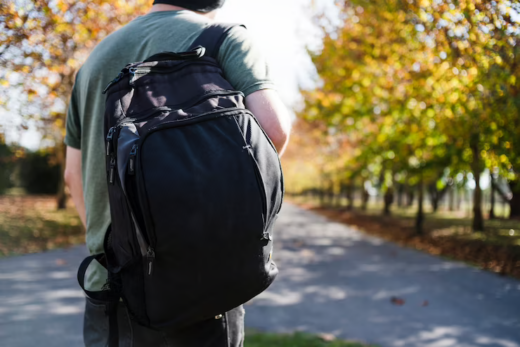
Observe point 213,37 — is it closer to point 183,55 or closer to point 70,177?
point 183,55

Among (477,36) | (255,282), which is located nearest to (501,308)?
(477,36)

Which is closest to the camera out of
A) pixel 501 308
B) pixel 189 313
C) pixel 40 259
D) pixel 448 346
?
pixel 189 313

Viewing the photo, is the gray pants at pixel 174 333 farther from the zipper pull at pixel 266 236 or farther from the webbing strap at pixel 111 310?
the zipper pull at pixel 266 236

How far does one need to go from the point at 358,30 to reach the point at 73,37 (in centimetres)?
697

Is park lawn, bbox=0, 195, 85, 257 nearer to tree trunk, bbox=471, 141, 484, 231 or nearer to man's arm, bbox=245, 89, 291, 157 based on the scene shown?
man's arm, bbox=245, 89, 291, 157

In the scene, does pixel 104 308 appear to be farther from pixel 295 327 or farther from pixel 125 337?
pixel 295 327

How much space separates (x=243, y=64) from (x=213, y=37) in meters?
0.14

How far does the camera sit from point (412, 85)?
11203 millimetres

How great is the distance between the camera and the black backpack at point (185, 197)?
1.16 metres

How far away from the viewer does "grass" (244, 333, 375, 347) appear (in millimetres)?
4273

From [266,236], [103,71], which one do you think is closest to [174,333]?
[266,236]

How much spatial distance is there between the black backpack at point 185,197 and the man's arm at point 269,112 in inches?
2.5

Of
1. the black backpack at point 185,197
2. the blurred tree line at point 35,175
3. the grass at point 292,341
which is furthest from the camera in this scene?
the blurred tree line at point 35,175

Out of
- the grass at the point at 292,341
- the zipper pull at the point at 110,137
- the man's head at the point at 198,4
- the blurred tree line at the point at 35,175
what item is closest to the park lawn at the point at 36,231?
the grass at the point at 292,341
